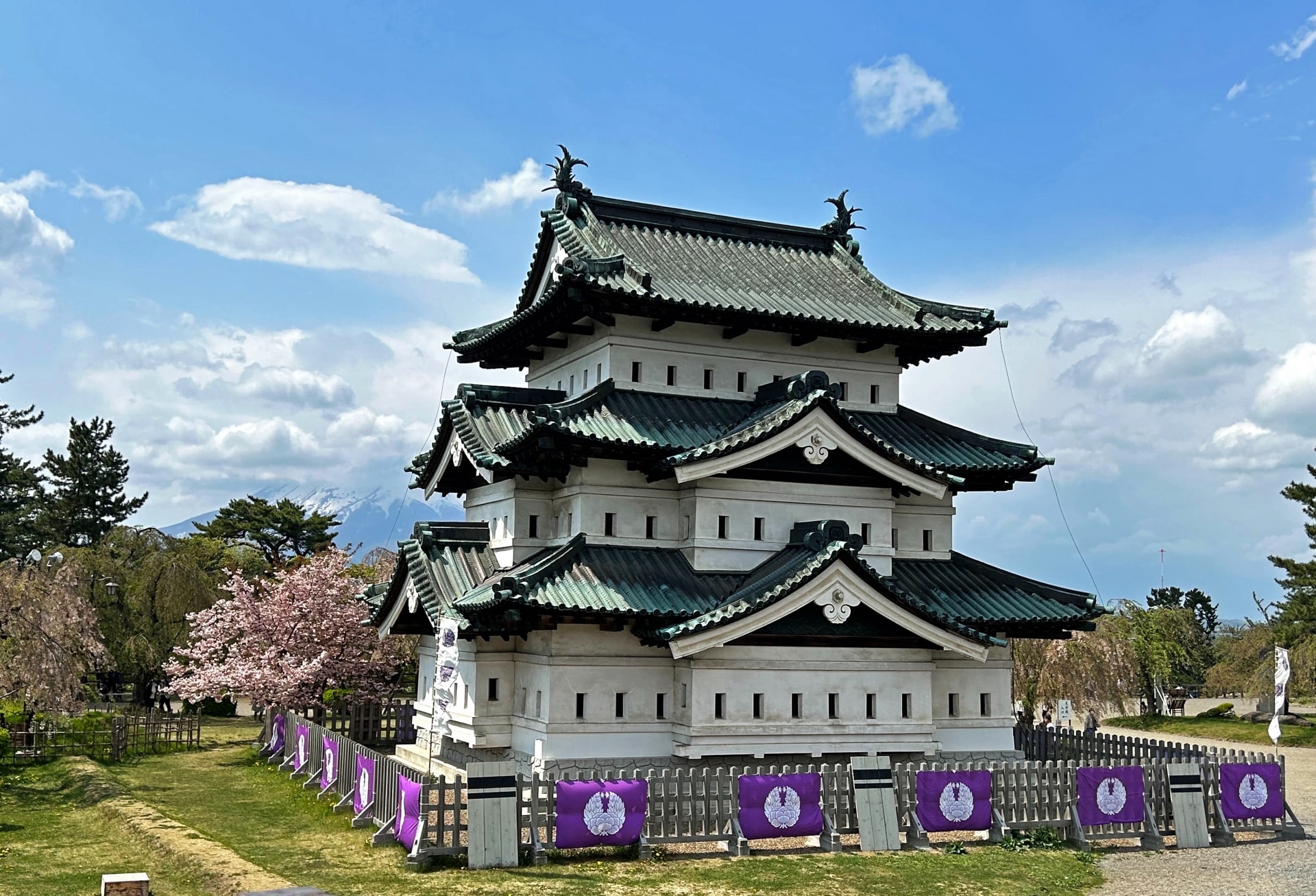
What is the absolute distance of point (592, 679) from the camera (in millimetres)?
23391

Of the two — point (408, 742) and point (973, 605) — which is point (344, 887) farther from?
point (408, 742)

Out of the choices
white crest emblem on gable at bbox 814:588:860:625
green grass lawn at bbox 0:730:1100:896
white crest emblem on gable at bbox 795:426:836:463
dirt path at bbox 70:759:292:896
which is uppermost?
white crest emblem on gable at bbox 795:426:836:463

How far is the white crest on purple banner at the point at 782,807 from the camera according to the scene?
1925 centimetres

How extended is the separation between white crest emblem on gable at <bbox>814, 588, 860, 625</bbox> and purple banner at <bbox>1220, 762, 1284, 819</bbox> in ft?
25.8

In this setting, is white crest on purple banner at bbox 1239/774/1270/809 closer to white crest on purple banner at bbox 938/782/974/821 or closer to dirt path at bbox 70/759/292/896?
white crest on purple banner at bbox 938/782/974/821

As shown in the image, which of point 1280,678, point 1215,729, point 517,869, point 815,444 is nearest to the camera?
point 517,869

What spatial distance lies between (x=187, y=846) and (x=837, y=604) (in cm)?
1283

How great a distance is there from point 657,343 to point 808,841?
12.0 meters

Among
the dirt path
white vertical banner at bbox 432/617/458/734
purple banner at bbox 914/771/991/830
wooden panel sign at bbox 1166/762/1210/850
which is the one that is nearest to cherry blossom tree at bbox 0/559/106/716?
the dirt path

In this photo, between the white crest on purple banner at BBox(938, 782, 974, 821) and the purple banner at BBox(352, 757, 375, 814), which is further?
the purple banner at BBox(352, 757, 375, 814)

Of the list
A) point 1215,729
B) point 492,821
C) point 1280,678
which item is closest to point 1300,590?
point 1215,729

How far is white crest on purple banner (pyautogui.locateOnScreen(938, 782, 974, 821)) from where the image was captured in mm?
20078

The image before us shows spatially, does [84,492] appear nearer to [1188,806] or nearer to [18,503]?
[18,503]

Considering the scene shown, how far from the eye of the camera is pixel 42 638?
29.7 meters
